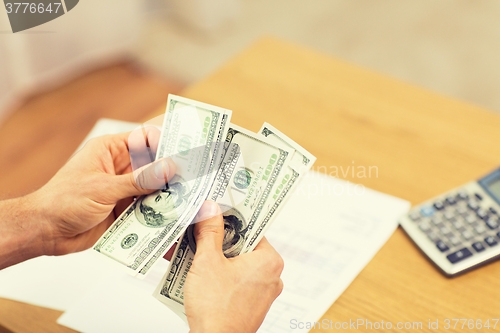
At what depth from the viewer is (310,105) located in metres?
0.75

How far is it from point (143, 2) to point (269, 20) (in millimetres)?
642

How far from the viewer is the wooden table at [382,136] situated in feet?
1.65

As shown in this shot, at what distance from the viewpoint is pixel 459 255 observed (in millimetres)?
525

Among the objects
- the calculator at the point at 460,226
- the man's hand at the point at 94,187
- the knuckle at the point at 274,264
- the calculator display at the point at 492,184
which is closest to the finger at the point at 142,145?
the man's hand at the point at 94,187

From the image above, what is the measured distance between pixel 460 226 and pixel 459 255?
52 millimetres

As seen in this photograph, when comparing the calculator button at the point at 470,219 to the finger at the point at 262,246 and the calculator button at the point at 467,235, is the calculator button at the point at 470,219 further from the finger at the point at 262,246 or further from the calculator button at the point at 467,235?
the finger at the point at 262,246

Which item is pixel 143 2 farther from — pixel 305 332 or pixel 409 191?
pixel 305 332

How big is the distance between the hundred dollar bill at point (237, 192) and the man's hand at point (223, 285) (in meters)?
0.03

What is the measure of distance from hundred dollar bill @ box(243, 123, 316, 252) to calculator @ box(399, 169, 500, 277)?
0.21m

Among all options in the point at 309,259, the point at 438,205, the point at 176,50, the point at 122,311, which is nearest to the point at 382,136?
the point at 438,205

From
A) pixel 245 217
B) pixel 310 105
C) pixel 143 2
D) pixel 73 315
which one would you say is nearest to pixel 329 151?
pixel 310 105

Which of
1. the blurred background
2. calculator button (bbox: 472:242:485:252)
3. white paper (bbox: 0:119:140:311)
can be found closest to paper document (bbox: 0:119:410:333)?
white paper (bbox: 0:119:140:311)

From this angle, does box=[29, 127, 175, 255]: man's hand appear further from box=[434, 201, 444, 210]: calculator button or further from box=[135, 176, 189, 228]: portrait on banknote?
box=[434, 201, 444, 210]: calculator button

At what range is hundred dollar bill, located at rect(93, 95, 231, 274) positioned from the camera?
0.45 meters
